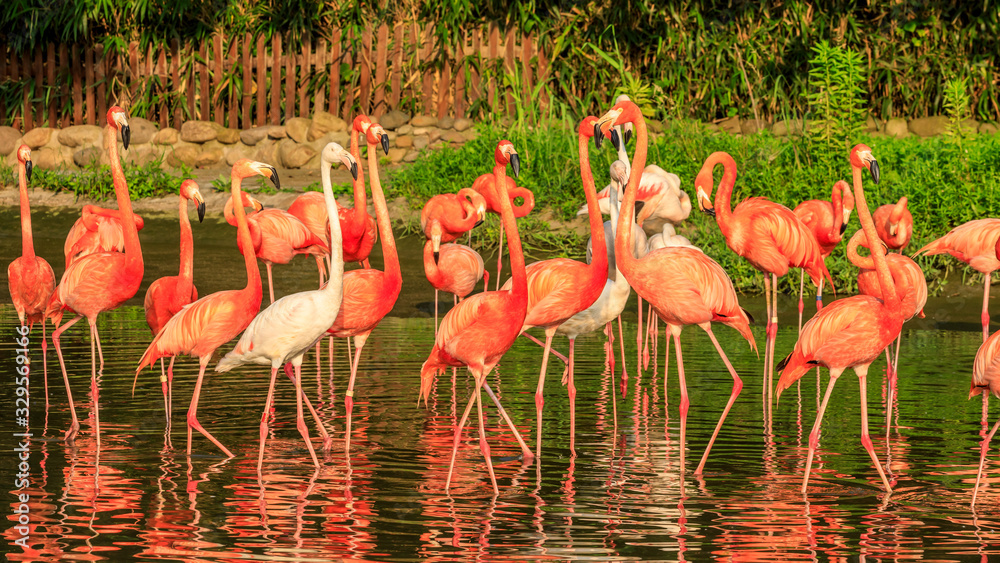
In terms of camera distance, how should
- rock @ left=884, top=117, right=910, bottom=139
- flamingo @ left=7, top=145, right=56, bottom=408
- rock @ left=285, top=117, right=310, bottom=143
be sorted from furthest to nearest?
rock @ left=285, top=117, right=310, bottom=143, rock @ left=884, top=117, right=910, bottom=139, flamingo @ left=7, top=145, right=56, bottom=408

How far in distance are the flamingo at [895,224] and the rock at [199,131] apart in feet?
29.7

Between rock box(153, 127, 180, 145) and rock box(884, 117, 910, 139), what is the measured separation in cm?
817

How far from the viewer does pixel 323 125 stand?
14.5 meters

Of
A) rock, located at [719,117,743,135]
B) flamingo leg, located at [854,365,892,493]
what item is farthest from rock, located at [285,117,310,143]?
flamingo leg, located at [854,365,892,493]

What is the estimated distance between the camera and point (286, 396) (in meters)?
7.29

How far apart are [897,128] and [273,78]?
716cm

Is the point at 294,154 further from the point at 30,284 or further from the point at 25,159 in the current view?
the point at 30,284

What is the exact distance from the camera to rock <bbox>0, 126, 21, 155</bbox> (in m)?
15.6

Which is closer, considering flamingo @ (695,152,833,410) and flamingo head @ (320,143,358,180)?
flamingo head @ (320,143,358,180)

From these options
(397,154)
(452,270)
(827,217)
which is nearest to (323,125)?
(397,154)

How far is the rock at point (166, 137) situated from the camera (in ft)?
49.4

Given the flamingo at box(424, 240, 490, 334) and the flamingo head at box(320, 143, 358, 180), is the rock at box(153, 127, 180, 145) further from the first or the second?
the flamingo head at box(320, 143, 358, 180)

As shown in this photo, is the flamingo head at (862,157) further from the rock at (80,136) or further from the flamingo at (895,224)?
the rock at (80,136)

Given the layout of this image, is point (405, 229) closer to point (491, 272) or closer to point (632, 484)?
point (491, 272)
